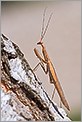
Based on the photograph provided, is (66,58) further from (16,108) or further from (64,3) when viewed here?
(16,108)

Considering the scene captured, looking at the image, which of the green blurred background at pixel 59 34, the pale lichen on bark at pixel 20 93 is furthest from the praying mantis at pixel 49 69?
the pale lichen on bark at pixel 20 93

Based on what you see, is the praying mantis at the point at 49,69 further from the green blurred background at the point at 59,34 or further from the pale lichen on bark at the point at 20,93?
the pale lichen on bark at the point at 20,93

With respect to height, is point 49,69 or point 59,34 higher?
point 59,34

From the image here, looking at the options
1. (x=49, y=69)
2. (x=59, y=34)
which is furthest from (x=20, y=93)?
(x=59, y=34)

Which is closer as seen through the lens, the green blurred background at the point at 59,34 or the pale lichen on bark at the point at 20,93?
the pale lichen on bark at the point at 20,93

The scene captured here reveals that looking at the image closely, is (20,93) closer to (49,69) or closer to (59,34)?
(49,69)

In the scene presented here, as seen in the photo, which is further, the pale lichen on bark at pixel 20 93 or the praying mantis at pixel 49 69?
the praying mantis at pixel 49 69
